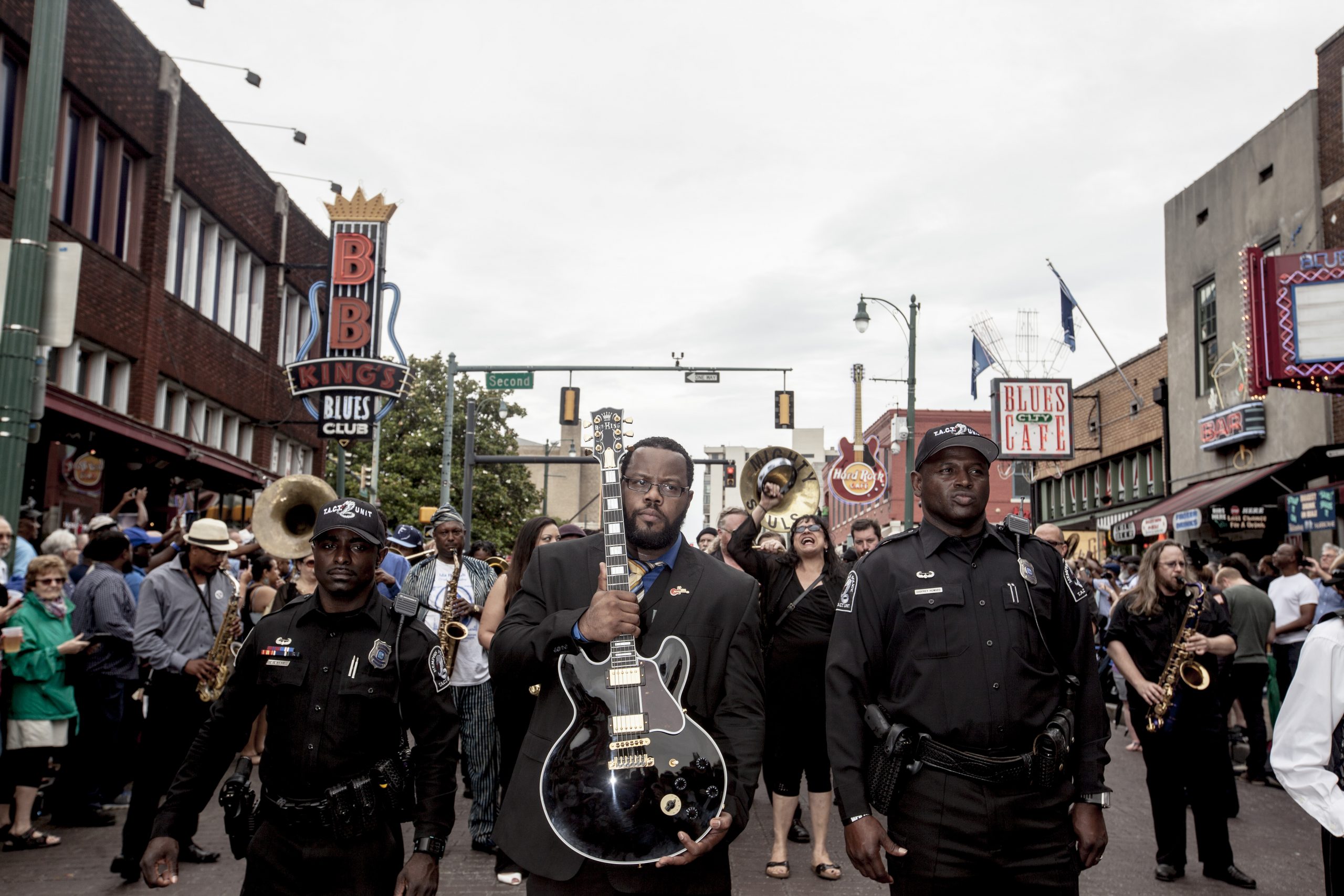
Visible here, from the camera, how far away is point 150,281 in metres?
19.3

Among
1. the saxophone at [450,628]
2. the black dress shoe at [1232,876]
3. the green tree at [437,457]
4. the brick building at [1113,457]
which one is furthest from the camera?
the green tree at [437,457]

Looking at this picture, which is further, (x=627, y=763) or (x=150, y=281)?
(x=150, y=281)

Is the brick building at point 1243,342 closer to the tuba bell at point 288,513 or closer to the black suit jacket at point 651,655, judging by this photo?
the tuba bell at point 288,513

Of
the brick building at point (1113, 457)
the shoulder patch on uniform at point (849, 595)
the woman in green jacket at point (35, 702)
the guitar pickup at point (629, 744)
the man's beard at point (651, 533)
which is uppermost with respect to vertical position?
the brick building at point (1113, 457)

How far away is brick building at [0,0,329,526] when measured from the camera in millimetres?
16109

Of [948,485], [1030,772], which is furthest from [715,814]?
[948,485]

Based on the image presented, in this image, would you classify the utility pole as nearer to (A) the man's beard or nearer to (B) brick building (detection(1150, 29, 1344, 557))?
(A) the man's beard

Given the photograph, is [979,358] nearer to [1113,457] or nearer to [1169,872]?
[1113,457]

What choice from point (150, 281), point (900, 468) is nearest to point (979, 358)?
point (150, 281)

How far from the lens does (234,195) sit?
2289cm

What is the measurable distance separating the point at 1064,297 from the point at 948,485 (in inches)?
968

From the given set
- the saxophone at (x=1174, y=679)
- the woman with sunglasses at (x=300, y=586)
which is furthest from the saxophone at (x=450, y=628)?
the saxophone at (x=1174, y=679)

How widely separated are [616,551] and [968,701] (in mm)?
1264

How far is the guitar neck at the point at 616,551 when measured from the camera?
3494 millimetres
